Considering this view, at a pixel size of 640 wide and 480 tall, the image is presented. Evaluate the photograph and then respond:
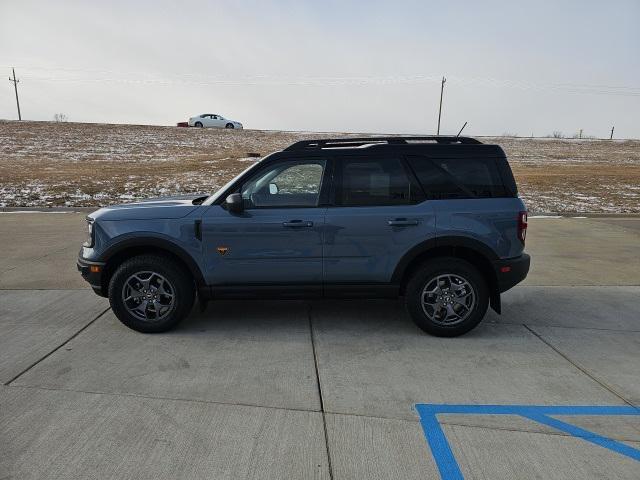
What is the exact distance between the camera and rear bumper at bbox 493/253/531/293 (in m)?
4.30

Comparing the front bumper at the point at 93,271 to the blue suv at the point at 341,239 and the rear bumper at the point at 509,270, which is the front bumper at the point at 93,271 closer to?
the blue suv at the point at 341,239

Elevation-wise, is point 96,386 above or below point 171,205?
below

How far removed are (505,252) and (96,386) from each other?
3.52 metres

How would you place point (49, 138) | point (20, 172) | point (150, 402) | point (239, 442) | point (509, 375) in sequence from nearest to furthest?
1. point (239, 442)
2. point (150, 402)
3. point (509, 375)
4. point (20, 172)
5. point (49, 138)

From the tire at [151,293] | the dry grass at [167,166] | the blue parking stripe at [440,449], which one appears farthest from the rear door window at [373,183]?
the dry grass at [167,166]

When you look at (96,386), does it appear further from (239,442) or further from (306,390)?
(306,390)

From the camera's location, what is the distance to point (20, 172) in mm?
16969

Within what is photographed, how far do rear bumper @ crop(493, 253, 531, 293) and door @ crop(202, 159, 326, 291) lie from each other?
1.62 meters

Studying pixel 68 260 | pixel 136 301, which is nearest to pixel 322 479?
pixel 136 301

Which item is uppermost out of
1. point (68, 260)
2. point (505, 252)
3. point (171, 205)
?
point (171, 205)

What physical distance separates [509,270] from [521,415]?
1.54 m

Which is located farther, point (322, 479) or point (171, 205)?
point (171, 205)

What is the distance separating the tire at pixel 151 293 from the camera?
4344 mm

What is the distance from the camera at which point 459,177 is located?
4.36 m
